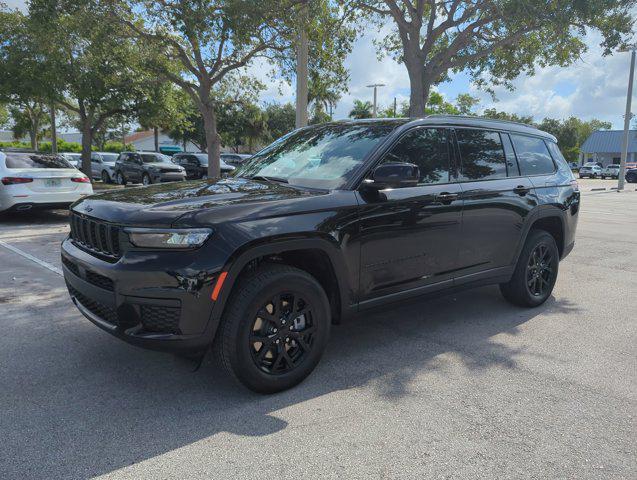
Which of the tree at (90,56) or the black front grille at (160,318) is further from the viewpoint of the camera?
the tree at (90,56)

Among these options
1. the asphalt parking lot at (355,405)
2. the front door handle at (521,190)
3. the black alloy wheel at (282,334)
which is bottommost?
the asphalt parking lot at (355,405)

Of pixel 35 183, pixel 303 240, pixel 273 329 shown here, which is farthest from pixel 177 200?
pixel 35 183

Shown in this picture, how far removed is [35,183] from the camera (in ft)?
32.3

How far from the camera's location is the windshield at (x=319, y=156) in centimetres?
380

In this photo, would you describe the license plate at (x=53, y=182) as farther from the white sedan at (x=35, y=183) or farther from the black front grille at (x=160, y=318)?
the black front grille at (x=160, y=318)

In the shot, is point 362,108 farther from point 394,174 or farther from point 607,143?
point 394,174

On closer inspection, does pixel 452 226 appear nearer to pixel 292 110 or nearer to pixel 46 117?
pixel 46 117

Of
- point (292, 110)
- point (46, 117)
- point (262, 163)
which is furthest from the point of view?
point (292, 110)

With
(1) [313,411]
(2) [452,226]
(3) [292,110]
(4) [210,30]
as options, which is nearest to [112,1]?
(4) [210,30]

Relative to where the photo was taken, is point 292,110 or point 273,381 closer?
point 273,381

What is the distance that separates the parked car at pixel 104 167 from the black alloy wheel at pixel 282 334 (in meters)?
24.7

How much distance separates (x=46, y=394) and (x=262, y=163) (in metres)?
2.47

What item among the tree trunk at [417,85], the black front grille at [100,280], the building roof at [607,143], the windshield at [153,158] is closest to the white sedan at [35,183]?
the black front grille at [100,280]

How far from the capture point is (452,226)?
4.20m
